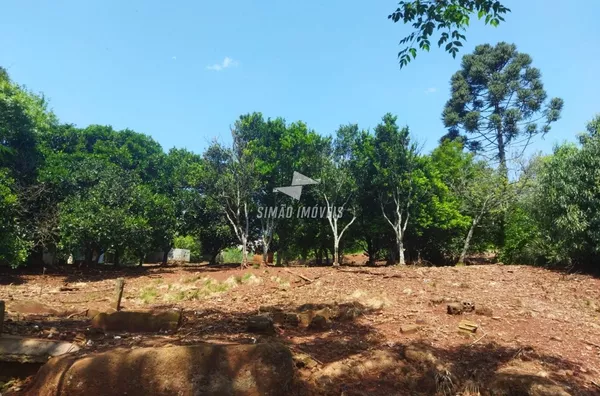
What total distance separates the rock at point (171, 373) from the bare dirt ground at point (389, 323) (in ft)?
1.43

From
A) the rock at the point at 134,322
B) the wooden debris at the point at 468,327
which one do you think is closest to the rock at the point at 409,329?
the wooden debris at the point at 468,327

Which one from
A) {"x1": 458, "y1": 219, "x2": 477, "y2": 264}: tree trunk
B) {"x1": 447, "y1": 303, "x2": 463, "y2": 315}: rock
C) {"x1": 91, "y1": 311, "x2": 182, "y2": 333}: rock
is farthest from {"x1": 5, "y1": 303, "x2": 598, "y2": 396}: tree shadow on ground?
{"x1": 458, "y1": 219, "x2": 477, "y2": 264}: tree trunk

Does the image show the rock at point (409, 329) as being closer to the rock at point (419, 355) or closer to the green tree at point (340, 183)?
the rock at point (419, 355)

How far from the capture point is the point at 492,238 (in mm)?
18422

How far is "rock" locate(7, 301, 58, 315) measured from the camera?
7.97m

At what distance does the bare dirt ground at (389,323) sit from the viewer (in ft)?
13.4

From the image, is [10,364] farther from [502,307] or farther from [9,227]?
[9,227]

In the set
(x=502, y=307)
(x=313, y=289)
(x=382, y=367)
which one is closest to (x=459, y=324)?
(x=502, y=307)

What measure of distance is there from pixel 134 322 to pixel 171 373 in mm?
2798

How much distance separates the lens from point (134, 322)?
5656mm

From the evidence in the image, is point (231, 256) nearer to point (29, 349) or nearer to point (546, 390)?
point (29, 349)

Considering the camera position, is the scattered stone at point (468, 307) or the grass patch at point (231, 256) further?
the grass patch at point (231, 256)

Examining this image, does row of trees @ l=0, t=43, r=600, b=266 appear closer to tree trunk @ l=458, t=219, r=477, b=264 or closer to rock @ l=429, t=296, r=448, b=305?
tree trunk @ l=458, t=219, r=477, b=264

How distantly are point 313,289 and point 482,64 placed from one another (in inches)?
1019
